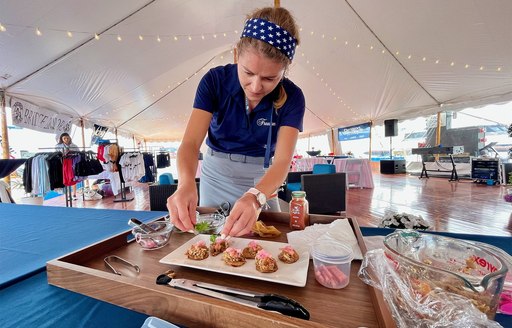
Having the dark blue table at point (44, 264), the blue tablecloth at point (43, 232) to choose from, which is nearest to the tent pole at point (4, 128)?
the blue tablecloth at point (43, 232)

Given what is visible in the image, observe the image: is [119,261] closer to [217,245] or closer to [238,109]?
[217,245]

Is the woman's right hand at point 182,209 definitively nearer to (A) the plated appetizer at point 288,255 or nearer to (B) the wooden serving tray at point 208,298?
(B) the wooden serving tray at point 208,298

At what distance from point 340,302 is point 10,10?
3.78 m

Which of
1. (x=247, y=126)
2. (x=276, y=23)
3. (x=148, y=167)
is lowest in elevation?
(x=148, y=167)

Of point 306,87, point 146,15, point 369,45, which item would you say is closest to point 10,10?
point 146,15

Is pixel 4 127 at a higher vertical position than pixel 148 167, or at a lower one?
higher

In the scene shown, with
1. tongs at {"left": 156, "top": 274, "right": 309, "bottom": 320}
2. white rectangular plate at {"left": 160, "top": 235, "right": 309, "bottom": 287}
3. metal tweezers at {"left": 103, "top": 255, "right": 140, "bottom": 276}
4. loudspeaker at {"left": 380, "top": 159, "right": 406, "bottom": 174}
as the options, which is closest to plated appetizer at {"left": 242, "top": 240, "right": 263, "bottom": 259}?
white rectangular plate at {"left": 160, "top": 235, "right": 309, "bottom": 287}

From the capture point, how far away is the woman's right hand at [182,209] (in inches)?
23.0

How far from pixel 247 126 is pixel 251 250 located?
554 mm

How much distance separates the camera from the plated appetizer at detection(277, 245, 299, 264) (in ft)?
1.63

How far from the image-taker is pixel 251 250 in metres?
0.53

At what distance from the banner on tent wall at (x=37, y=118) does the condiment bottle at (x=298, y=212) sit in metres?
4.93

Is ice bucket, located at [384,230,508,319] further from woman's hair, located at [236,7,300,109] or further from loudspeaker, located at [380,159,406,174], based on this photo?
loudspeaker, located at [380,159,406,174]

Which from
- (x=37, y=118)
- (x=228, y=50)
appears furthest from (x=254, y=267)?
(x=228, y=50)
